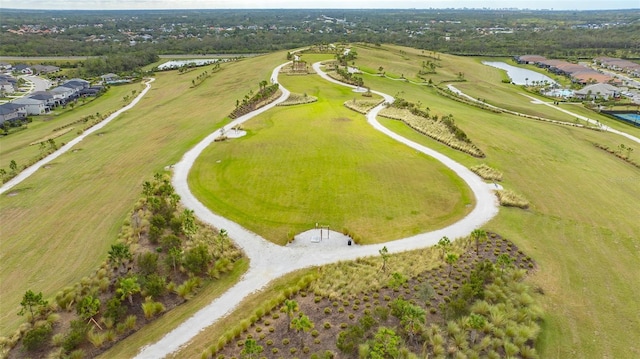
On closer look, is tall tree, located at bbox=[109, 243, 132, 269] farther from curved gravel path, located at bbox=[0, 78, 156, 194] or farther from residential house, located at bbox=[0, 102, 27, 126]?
residential house, located at bbox=[0, 102, 27, 126]

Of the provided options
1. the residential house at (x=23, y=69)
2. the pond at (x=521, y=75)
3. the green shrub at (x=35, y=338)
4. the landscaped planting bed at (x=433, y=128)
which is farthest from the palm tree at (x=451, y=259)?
the residential house at (x=23, y=69)

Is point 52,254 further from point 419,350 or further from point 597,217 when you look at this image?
point 597,217

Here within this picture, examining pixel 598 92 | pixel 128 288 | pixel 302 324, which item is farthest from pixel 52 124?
pixel 598 92

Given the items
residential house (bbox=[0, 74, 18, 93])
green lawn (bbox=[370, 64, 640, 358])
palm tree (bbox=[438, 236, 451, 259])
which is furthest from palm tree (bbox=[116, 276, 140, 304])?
residential house (bbox=[0, 74, 18, 93])

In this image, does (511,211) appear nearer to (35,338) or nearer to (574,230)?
(574,230)

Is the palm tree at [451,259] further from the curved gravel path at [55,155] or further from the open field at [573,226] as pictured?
the curved gravel path at [55,155]

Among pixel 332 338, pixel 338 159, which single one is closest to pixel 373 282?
pixel 332 338
